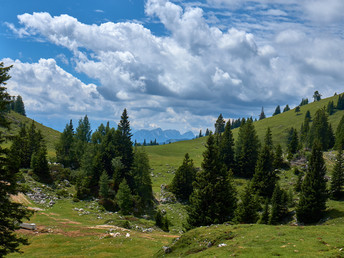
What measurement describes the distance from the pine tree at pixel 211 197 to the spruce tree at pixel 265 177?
40257 millimetres

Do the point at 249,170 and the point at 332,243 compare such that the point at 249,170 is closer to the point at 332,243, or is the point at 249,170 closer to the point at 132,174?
the point at 132,174

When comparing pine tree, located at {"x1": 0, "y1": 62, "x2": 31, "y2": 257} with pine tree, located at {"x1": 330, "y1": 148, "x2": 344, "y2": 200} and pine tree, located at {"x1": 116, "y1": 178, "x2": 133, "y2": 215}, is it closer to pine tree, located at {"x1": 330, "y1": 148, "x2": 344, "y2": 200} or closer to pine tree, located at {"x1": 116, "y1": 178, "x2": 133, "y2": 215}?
pine tree, located at {"x1": 116, "y1": 178, "x2": 133, "y2": 215}

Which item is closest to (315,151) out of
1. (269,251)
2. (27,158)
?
(269,251)

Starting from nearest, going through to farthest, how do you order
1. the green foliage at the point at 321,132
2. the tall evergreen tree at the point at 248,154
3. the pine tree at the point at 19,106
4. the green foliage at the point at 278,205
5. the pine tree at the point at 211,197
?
the pine tree at the point at 211,197 < the green foliage at the point at 278,205 < the tall evergreen tree at the point at 248,154 < the green foliage at the point at 321,132 < the pine tree at the point at 19,106

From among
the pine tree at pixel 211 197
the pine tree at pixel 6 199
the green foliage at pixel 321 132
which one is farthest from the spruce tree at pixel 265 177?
the pine tree at pixel 6 199

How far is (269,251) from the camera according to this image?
18.9m

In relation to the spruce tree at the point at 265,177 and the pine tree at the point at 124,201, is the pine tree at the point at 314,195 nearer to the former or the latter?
the spruce tree at the point at 265,177

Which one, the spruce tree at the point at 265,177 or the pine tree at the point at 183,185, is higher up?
the spruce tree at the point at 265,177

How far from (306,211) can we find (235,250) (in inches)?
1648

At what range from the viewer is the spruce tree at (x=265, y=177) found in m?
75.8

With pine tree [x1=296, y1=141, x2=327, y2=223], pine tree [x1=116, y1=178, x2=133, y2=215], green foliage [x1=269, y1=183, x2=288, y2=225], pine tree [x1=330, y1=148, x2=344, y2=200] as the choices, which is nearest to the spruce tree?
green foliage [x1=269, y1=183, x2=288, y2=225]

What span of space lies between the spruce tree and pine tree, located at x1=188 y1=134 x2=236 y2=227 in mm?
40257

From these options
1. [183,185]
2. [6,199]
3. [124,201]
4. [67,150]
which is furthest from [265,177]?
[67,150]

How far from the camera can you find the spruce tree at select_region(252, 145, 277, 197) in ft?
249
